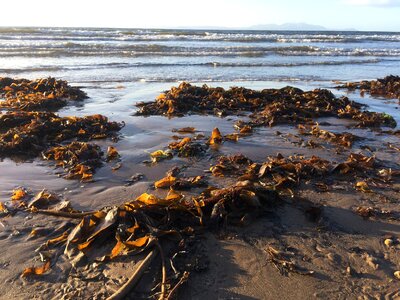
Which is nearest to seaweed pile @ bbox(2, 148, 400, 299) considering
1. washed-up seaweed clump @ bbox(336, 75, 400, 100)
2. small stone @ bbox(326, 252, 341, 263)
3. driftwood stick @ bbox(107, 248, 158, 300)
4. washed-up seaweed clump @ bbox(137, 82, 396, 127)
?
driftwood stick @ bbox(107, 248, 158, 300)

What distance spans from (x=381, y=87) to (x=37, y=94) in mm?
8753

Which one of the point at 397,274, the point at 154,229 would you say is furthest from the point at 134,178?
the point at 397,274

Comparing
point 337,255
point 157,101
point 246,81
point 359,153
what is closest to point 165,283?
point 337,255

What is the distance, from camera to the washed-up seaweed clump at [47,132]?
4.91 metres

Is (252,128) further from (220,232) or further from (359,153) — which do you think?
(220,232)

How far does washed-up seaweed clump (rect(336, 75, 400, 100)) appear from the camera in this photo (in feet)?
31.7

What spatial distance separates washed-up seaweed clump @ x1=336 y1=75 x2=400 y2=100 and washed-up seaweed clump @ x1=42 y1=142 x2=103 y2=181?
771 centimetres

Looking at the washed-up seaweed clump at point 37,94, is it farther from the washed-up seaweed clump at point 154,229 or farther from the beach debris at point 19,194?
the washed-up seaweed clump at point 154,229

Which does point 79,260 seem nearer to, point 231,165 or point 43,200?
point 43,200

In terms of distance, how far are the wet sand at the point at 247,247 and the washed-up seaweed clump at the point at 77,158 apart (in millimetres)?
132

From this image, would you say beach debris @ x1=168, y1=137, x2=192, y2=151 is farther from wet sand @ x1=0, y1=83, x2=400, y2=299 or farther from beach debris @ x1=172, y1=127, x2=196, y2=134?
beach debris @ x1=172, y1=127, x2=196, y2=134

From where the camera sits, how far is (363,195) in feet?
11.8

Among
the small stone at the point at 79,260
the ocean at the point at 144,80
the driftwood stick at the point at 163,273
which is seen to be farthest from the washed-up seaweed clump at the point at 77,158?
the driftwood stick at the point at 163,273

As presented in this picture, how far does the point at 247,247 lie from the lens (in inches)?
107
